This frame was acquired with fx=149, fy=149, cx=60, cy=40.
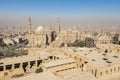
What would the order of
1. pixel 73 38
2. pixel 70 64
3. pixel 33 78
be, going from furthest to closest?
pixel 73 38 → pixel 70 64 → pixel 33 78

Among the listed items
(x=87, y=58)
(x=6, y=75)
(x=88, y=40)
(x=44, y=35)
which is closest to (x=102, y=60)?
(x=87, y=58)

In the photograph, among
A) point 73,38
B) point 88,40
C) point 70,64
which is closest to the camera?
point 70,64

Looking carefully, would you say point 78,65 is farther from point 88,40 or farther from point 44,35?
point 44,35

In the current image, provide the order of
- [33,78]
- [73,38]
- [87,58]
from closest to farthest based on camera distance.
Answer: [33,78], [87,58], [73,38]

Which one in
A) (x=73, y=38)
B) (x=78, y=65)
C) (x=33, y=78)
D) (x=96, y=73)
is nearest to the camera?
(x=33, y=78)

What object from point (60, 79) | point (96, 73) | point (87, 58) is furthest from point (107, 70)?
point (60, 79)

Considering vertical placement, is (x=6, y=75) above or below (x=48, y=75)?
below

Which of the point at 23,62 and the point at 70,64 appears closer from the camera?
the point at 70,64

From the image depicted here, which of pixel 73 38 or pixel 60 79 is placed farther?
pixel 73 38

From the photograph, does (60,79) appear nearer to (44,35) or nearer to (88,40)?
(88,40)
